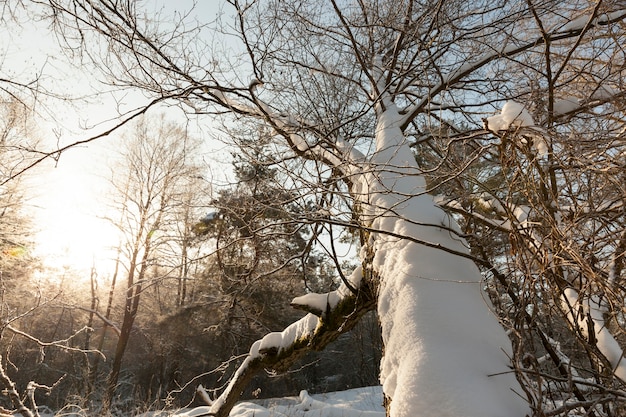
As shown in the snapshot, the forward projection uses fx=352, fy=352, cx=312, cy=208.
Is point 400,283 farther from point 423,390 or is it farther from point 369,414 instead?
point 369,414

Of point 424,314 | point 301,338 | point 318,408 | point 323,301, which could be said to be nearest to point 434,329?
point 424,314

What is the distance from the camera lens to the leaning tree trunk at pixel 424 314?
1021 mm

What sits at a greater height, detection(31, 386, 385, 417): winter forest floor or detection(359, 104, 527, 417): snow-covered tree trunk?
detection(359, 104, 527, 417): snow-covered tree trunk

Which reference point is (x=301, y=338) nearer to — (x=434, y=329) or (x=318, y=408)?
(x=434, y=329)

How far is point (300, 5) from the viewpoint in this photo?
2.96 meters

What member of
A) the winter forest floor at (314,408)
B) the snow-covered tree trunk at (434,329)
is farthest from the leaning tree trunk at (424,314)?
the winter forest floor at (314,408)

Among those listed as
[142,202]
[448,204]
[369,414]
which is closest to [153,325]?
[142,202]

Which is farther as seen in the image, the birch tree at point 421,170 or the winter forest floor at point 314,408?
the winter forest floor at point 314,408

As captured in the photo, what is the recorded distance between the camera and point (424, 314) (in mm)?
1270

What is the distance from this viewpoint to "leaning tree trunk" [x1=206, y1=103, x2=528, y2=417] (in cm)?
102

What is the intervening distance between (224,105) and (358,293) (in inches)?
70.6

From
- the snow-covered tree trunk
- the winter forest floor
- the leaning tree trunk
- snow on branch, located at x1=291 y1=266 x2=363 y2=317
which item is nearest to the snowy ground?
the winter forest floor

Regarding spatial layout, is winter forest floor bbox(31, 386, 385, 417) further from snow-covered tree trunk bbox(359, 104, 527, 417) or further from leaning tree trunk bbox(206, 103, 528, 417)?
snow-covered tree trunk bbox(359, 104, 527, 417)

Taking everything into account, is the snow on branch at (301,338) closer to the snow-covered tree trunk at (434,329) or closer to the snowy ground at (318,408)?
the snow-covered tree trunk at (434,329)
